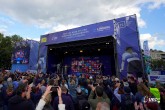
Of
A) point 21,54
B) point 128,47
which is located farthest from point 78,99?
point 21,54

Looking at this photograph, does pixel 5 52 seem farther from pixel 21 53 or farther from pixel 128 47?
pixel 128 47

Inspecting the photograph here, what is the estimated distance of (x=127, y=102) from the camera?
13.5 feet

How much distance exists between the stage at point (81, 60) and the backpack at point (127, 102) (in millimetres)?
15284

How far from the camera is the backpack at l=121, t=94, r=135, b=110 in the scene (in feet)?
13.5

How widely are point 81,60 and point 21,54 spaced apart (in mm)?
9501

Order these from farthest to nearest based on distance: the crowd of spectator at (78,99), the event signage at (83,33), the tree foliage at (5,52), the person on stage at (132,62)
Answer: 1. the tree foliage at (5,52)
2. the event signage at (83,33)
3. the person on stage at (132,62)
4. the crowd of spectator at (78,99)

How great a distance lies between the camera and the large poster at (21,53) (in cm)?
2457

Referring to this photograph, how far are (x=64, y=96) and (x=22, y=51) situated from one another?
24036 mm

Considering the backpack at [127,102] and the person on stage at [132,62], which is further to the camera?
the person on stage at [132,62]

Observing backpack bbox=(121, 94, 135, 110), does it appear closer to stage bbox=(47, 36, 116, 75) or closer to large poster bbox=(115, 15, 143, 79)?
large poster bbox=(115, 15, 143, 79)

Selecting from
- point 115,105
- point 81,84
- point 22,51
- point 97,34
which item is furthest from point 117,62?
point 22,51

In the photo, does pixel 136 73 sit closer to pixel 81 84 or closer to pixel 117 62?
pixel 117 62

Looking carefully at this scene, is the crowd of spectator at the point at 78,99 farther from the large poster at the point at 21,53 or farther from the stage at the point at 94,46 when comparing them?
the large poster at the point at 21,53

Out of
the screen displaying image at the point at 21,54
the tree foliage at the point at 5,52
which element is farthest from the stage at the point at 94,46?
the tree foliage at the point at 5,52
